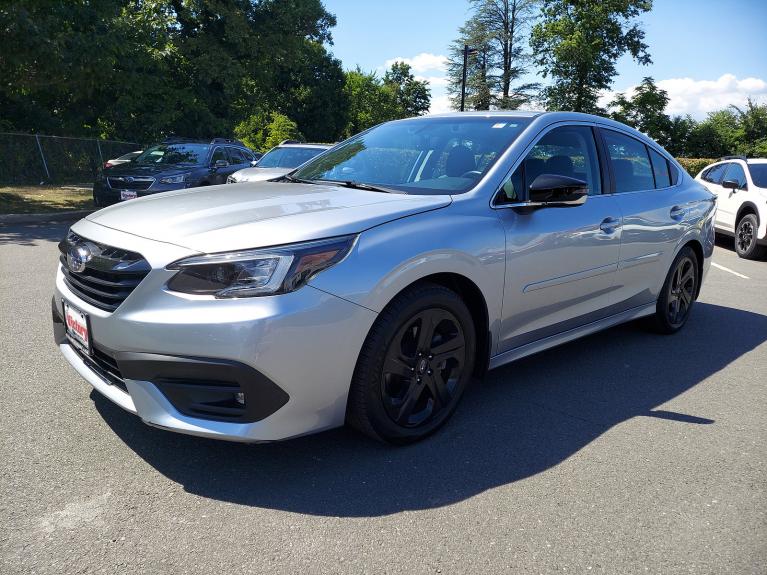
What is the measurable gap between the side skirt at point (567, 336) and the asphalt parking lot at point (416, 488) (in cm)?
30

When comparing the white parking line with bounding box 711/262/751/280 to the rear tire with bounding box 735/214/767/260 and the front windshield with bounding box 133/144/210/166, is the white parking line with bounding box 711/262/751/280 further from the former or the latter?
the front windshield with bounding box 133/144/210/166

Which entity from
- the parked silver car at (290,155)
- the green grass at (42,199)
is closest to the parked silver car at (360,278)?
the parked silver car at (290,155)

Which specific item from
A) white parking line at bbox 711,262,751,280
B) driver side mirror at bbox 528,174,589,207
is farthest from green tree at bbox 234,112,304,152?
driver side mirror at bbox 528,174,589,207

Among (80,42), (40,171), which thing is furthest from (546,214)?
(40,171)

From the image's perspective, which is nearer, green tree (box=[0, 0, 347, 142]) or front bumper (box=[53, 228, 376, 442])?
front bumper (box=[53, 228, 376, 442])

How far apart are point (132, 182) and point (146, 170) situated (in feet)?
1.41

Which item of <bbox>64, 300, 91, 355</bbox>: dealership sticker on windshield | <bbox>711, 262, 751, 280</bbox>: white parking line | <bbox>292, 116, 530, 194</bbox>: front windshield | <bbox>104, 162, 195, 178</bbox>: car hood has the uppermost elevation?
<bbox>292, 116, 530, 194</bbox>: front windshield

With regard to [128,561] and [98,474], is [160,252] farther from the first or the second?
[128,561]

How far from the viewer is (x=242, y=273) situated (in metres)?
2.55

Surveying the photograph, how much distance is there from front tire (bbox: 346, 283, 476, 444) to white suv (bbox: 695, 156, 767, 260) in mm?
8768

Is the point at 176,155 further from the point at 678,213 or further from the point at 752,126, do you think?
the point at 752,126

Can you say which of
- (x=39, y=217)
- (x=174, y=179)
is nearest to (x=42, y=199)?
(x=39, y=217)

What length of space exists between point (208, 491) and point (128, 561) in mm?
494

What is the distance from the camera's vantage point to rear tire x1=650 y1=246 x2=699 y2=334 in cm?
510
